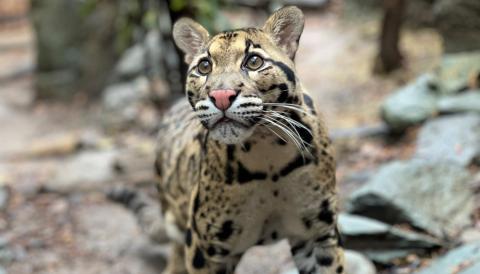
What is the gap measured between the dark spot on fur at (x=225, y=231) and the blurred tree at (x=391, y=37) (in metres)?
6.90

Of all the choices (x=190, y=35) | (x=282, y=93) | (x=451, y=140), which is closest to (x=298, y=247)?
(x=282, y=93)

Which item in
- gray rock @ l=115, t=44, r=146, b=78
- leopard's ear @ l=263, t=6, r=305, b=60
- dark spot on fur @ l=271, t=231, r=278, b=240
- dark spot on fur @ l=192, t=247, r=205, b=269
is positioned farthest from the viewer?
gray rock @ l=115, t=44, r=146, b=78

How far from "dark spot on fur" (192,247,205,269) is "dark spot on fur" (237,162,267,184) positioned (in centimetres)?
60

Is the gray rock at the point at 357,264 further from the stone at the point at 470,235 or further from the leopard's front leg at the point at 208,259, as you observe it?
the leopard's front leg at the point at 208,259

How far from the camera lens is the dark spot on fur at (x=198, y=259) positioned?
13.2ft

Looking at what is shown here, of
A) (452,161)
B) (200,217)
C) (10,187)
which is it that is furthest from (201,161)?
(10,187)

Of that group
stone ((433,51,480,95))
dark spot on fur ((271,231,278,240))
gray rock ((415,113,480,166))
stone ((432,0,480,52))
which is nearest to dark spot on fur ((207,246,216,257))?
dark spot on fur ((271,231,278,240))

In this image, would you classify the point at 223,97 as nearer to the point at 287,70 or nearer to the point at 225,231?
the point at 287,70

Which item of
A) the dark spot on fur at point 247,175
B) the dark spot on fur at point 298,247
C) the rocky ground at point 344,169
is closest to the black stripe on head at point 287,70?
the dark spot on fur at point 247,175

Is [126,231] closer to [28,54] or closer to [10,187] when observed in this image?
[10,187]

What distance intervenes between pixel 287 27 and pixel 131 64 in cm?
967

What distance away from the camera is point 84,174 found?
8.73 meters

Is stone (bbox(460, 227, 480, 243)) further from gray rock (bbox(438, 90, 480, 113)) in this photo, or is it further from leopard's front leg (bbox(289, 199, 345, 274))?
gray rock (bbox(438, 90, 480, 113))

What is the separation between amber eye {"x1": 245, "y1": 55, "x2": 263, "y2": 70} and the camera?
10.8 feet
